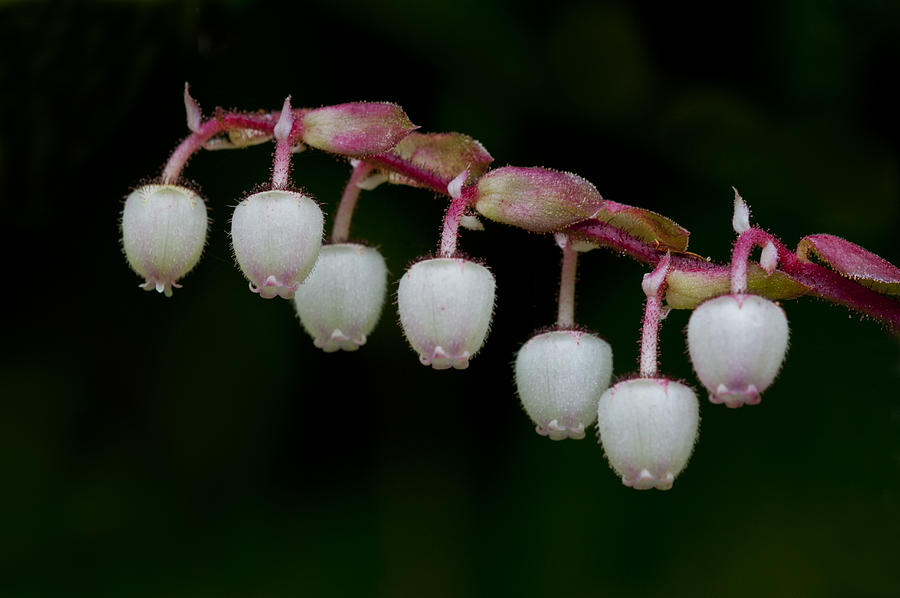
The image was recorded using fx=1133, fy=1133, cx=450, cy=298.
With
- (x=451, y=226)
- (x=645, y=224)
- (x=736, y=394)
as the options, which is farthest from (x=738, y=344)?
(x=451, y=226)

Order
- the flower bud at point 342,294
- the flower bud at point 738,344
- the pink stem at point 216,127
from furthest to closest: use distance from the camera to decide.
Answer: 1. the flower bud at point 342,294
2. the pink stem at point 216,127
3. the flower bud at point 738,344

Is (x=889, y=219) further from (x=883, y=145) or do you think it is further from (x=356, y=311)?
(x=356, y=311)

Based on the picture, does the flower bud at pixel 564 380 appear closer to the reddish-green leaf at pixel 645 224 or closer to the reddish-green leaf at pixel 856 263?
the reddish-green leaf at pixel 645 224

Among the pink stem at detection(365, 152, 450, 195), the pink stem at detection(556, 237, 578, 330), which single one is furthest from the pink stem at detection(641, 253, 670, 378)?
the pink stem at detection(365, 152, 450, 195)

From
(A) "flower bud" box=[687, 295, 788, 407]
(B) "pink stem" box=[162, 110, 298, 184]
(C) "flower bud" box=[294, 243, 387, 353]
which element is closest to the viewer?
(A) "flower bud" box=[687, 295, 788, 407]

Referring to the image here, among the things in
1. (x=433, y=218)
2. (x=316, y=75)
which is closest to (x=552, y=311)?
(x=433, y=218)

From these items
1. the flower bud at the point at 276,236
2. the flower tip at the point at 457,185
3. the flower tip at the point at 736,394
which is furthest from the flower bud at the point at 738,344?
the flower bud at the point at 276,236

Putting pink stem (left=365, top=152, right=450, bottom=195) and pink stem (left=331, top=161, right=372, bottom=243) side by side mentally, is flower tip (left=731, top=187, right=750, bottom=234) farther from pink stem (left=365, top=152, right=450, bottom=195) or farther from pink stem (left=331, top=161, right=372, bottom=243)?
pink stem (left=331, top=161, right=372, bottom=243)
